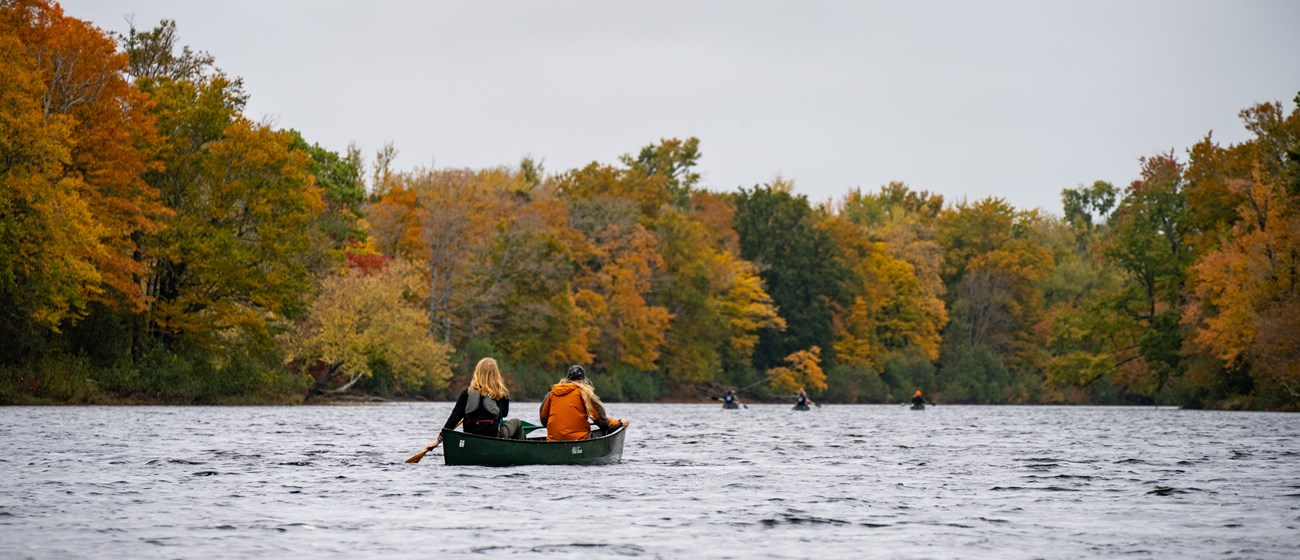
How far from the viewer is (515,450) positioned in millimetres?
24484

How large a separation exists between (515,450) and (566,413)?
1.34m

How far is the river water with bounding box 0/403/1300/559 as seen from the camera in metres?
14.8

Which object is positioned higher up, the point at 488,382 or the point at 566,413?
the point at 488,382

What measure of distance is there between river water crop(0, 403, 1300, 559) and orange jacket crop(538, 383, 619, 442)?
66 cm

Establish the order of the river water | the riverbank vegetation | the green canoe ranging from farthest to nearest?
1. the riverbank vegetation
2. the green canoe
3. the river water

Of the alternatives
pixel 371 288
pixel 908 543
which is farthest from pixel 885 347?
pixel 908 543

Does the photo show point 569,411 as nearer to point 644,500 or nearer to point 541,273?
point 644,500

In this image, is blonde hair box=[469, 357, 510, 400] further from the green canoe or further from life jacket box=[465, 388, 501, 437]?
the green canoe

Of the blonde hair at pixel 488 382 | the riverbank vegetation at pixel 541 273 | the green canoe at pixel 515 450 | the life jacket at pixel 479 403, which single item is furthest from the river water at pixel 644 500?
the riverbank vegetation at pixel 541 273

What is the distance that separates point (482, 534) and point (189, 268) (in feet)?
147

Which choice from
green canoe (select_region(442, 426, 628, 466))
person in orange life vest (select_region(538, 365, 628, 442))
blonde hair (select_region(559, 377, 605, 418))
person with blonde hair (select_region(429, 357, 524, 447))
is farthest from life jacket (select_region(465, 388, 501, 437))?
blonde hair (select_region(559, 377, 605, 418))

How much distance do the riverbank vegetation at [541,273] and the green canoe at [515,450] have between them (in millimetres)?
25408

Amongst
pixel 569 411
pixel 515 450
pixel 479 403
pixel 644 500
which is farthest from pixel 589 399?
pixel 644 500

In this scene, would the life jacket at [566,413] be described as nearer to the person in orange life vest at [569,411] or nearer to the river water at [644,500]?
the person in orange life vest at [569,411]
